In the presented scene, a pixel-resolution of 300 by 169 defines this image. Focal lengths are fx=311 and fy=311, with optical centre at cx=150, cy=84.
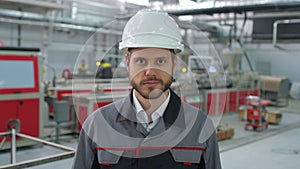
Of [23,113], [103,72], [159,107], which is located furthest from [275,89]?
[159,107]

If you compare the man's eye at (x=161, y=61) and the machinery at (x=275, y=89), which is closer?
the man's eye at (x=161, y=61)

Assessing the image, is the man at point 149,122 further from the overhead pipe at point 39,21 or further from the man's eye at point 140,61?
the overhead pipe at point 39,21

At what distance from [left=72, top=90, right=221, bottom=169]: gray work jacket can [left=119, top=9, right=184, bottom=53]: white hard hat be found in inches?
7.8

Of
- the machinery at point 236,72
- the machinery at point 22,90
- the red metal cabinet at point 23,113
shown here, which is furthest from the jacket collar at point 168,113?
the machinery at point 236,72

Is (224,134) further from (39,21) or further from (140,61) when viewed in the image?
(39,21)

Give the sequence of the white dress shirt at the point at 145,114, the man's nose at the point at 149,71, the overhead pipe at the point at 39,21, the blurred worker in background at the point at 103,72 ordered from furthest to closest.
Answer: the overhead pipe at the point at 39,21 < the blurred worker in background at the point at 103,72 < the white dress shirt at the point at 145,114 < the man's nose at the point at 149,71

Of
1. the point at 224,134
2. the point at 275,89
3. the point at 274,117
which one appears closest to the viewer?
the point at 224,134

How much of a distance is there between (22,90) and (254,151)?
297 cm

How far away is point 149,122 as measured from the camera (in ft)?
3.28

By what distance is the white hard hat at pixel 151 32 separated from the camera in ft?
2.94

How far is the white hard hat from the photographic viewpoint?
895 millimetres

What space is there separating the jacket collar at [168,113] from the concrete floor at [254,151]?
1782 mm

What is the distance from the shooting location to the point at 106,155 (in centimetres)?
96

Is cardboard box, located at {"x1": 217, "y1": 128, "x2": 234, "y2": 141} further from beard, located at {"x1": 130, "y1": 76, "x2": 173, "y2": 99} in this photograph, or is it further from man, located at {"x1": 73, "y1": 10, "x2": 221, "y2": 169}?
beard, located at {"x1": 130, "y1": 76, "x2": 173, "y2": 99}
